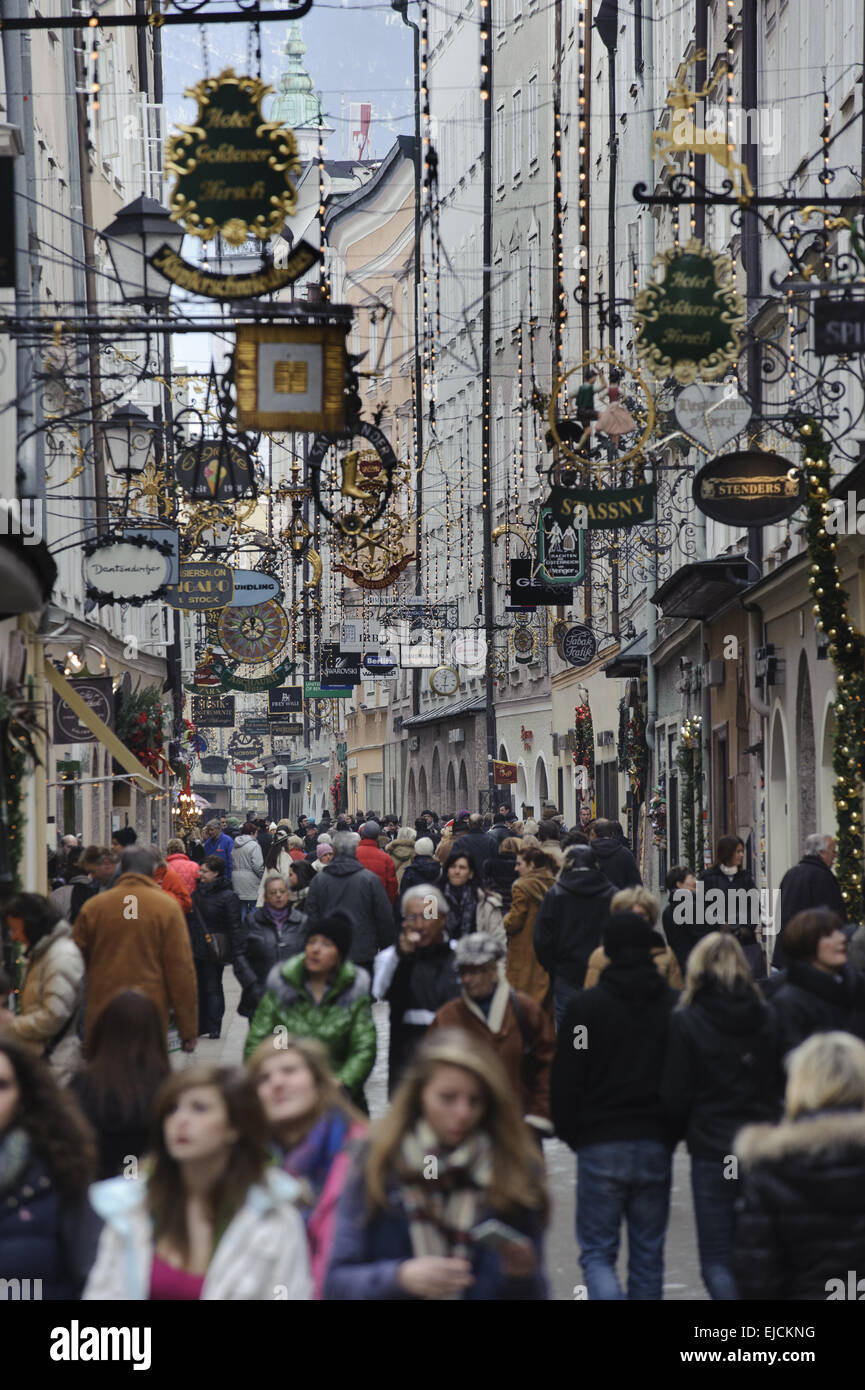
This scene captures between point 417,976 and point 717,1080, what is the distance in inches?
111

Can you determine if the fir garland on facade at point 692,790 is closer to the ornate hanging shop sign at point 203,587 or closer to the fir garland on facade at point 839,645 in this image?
the ornate hanging shop sign at point 203,587

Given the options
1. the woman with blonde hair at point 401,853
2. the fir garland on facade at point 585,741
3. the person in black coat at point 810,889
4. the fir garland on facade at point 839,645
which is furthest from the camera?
the fir garland on facade at point 585,741

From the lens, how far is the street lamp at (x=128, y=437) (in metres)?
23.6

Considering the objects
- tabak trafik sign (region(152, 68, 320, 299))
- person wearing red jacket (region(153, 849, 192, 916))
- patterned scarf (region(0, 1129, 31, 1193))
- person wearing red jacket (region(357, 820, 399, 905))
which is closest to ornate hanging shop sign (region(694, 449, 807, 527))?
person wearing red jacket (region(153, 849, 192, 916))

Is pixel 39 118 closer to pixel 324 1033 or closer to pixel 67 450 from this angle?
pixel 67 450

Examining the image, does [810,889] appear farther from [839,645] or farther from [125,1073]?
[125,1073]

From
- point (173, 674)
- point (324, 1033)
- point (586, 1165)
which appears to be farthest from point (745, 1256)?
point (173, 674)

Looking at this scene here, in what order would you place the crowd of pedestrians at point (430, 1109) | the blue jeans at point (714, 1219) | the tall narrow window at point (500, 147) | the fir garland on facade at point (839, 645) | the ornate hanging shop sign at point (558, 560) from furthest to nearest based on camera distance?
the tall narrow window at point (500, 147), the ornate hanging shop sign at point (558, 560), the fir garland on facade at point (839, 645), the blue jeans at point (714, 1219), the crowd of pedestrians at point (430, 1109)

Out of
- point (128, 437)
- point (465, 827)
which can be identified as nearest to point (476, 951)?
point (128, 437)

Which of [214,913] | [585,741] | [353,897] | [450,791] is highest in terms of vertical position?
[450,791]

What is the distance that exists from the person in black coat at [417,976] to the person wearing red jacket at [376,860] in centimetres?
1138

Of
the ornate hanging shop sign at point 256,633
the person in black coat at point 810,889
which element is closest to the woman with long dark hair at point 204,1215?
the person in black coat at point 810,889

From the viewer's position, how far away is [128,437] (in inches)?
927

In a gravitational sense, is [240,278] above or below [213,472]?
below
